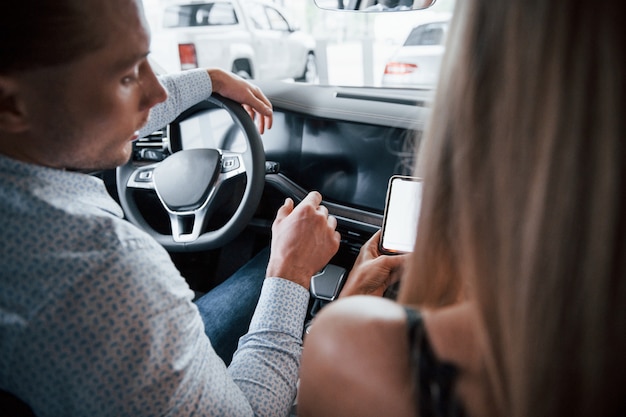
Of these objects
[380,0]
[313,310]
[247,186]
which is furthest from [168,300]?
[380,0]

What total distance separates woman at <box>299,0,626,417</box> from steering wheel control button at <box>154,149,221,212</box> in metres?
0.86

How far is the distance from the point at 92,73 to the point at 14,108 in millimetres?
132

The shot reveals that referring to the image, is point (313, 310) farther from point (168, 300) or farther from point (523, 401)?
point (523, 401)

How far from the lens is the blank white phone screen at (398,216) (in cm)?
132

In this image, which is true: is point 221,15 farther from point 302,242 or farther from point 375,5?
point 302,242

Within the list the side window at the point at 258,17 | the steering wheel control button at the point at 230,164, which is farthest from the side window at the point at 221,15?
the steering wheel control button at the point at 230,164

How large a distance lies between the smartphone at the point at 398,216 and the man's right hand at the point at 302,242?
6.3 inches

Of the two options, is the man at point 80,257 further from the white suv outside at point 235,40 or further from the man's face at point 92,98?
the white suv outside at point 235,40

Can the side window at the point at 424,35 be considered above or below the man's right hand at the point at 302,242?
above

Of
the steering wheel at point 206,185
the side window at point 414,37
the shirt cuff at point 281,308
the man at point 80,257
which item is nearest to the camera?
the man at point 80,257

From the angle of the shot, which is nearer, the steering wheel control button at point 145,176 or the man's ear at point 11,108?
the man's ear at point 11,108

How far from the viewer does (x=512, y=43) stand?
54 cm

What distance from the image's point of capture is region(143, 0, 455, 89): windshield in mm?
4430

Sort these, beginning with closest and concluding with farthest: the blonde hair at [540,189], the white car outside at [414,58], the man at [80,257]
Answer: the blonde hair at [540,189], the man at [80,257], the white car outside at [414,58]
